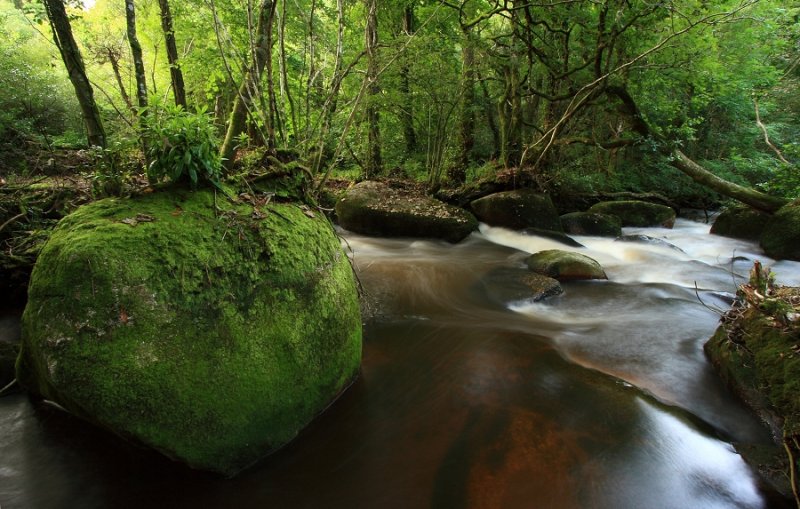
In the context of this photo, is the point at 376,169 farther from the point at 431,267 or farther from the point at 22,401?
the point at 22,401

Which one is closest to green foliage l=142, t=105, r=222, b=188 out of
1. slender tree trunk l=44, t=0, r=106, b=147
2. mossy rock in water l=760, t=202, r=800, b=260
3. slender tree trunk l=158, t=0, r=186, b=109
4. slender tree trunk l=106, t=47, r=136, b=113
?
slender tree trunk l=106, t=47, r=136, b=113

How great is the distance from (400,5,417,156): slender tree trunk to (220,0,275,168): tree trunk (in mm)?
4399

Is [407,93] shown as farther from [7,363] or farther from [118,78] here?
[7,363]

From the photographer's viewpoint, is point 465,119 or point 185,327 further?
point 465,119

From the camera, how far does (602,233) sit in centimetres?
976

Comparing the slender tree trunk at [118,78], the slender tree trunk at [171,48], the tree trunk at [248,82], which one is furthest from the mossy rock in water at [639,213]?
the slender tree trunk at [171,48]

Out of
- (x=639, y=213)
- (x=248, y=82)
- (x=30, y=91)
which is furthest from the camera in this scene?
(x=639, y=213)

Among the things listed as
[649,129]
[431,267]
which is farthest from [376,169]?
[649,129]

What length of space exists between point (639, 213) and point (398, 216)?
707cm

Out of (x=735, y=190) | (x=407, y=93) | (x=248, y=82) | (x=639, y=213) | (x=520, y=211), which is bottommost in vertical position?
(x=639, y=213)

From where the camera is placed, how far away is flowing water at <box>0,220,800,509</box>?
254 centimetres

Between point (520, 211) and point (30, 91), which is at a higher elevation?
point (30, 91)

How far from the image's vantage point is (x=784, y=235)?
7.93 m

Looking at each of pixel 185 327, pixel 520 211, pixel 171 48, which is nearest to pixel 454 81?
pixel 520 211
